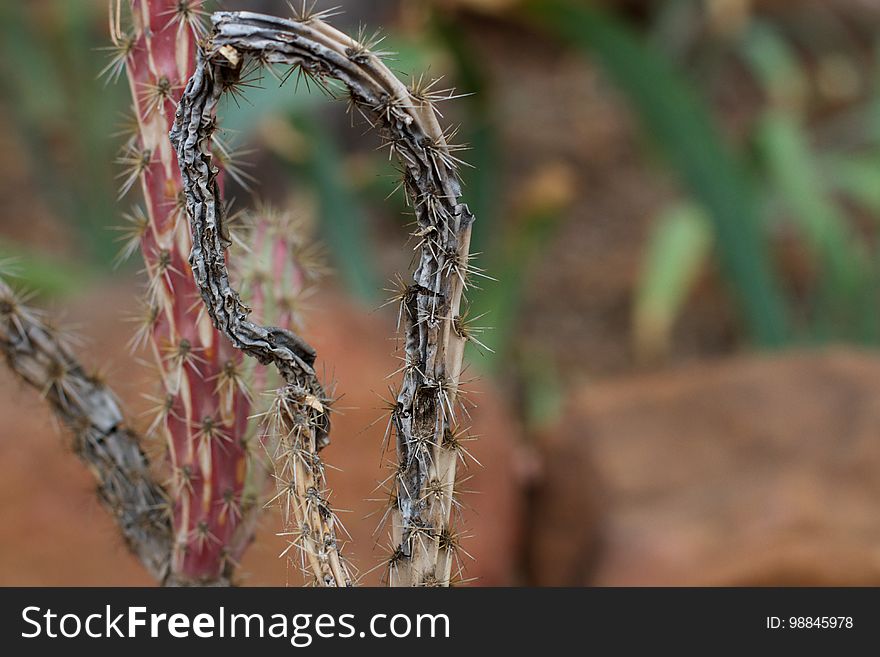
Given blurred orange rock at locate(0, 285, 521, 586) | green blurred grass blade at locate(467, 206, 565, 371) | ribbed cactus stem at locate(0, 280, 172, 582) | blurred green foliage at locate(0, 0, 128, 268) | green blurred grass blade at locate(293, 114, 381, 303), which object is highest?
blurred green foliage at locate(0, 0, 128, 268)

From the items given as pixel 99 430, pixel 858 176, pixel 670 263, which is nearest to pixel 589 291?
pixel 670 263

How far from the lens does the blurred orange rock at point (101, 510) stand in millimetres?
1952

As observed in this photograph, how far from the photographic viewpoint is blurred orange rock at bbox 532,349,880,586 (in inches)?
77.2

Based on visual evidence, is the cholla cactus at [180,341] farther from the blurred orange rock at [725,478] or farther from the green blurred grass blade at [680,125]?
the green blurred grass blade at [680,125]

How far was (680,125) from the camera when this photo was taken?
2615 millimetres

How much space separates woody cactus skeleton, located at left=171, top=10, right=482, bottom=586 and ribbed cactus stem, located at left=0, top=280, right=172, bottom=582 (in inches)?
11.2

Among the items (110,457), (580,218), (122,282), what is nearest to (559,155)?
(580,218)

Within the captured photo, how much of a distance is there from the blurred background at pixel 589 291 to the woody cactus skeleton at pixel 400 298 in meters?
0.06

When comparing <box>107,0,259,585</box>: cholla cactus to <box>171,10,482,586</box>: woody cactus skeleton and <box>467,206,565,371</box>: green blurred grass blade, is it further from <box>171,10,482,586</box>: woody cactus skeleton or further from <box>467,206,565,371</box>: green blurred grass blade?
<box>467,206,565,371</box>: green blurred grass blade

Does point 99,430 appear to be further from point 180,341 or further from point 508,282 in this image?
point 508,282

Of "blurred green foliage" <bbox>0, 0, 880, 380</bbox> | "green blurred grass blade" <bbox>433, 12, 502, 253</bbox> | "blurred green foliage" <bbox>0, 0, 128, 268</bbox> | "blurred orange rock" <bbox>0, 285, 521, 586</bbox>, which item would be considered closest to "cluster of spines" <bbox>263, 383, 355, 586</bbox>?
"blurred orange rock" <bbox>0, 285, 521, 586</bbox>

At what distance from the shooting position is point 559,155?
15.8 ft

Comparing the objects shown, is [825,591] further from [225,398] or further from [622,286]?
[622,286]

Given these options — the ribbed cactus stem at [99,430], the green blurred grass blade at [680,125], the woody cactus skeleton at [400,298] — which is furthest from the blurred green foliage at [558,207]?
the woody cactus skeleton at [400,298]
